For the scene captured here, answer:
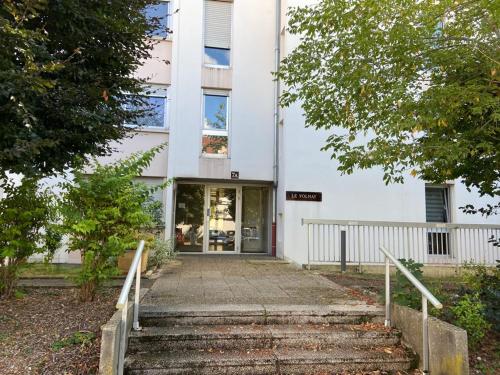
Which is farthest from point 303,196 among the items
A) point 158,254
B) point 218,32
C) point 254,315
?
point 254,315

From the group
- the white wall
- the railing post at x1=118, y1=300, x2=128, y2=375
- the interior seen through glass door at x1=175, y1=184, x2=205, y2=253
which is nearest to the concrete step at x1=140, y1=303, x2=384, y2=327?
the railing post at x1=118, y1=300, x2=128, y2=375

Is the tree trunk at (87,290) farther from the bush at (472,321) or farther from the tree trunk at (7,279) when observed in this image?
the bush at (472,321)

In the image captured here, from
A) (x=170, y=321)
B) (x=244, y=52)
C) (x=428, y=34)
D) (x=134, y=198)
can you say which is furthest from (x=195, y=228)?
(x=428, y=34)

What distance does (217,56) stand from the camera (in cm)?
1270

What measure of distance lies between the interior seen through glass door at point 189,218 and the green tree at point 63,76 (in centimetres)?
675

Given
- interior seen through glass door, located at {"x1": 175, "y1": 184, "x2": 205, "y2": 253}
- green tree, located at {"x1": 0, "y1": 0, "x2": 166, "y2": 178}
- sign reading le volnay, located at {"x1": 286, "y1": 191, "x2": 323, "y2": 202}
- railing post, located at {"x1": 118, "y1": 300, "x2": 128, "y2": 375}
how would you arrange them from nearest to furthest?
railing post, located at {"x1": 118, "y1": 300, "x2": 128, "y2": 375} < green tree, located at {"x1": 0, "y1": 0, "x2": 166, "y2": 178} < sign reading le volnay, located at {"x1": 286, "y1": 191, "x2": 323, "y2": 202} < interior seen through glass door, located at {"x1": 175, "y1": 184, "x2": 205, "y2": 253}

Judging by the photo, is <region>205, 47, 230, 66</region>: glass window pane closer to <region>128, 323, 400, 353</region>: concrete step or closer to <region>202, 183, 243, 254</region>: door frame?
<region>202, 183, 243, 254</region>: door frame

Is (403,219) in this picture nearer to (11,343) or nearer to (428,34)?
(428,34)

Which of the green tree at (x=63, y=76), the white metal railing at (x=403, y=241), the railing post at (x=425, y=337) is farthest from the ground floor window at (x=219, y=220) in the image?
the railing post at (x=425, y=337)

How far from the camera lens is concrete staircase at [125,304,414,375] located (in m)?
3.91

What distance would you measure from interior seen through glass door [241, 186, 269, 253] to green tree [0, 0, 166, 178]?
7426mm

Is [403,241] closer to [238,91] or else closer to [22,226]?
[238,91]

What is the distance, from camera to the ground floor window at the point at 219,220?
506 inches

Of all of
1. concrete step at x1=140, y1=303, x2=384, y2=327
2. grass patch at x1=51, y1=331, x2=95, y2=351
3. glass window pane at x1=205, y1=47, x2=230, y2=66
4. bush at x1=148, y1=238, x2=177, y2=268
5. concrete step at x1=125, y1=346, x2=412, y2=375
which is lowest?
concrete step at x1=125, y1=346, x2=412, y2=375
